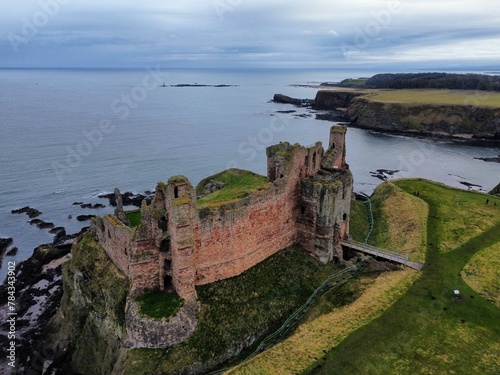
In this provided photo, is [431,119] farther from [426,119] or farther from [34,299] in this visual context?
[34,299]

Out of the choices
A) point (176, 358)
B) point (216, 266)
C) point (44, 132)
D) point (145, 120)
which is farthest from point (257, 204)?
point (145, 120)

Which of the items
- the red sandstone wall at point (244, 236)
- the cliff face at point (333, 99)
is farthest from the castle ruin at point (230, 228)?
the cliff face at point (333, 99)

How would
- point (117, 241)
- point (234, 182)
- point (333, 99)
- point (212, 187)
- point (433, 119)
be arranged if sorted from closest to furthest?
point (117, 241) → point (234, 182) → point (212, 187) → point (433, 119) → point (333, 99)

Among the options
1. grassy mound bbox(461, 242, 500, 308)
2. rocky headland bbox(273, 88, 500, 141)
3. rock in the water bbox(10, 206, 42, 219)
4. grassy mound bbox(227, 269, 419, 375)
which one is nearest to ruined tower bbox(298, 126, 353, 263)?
grassy mound bbox(227, 269, 419, 375)

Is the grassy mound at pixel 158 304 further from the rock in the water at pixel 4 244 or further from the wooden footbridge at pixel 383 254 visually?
the rock in the water at pixel 4 244

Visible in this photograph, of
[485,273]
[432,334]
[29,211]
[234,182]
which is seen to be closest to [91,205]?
[29,211]

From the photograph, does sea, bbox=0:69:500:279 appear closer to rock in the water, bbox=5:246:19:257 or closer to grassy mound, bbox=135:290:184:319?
rock in the water, bbox=5:246:19:257

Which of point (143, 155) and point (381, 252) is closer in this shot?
point (381, 252)
